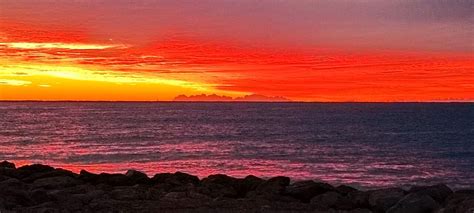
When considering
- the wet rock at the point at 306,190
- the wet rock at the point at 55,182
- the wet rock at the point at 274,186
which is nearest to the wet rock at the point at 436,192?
the wet rock at the point at 306,190

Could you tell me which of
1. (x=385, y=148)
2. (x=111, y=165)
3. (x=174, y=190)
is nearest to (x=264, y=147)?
(x=385, y=148)

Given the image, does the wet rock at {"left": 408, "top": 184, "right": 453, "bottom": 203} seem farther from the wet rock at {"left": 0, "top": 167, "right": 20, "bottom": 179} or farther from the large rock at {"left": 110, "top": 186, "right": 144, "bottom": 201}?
the wet rock at {"left": 0, "top": 167, "right": 20, "bottom": 179}

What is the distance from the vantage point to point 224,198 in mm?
16375

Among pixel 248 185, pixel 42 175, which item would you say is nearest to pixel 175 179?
pixel 248 185

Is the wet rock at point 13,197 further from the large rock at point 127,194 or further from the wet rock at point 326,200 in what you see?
the wet rock at point 326,200

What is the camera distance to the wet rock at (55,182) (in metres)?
18.0

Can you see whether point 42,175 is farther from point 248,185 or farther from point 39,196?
point 248,185

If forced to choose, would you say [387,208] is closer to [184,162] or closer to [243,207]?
[243,207]

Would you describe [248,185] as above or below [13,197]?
below

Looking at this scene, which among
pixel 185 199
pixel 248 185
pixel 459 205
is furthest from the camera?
pixel 248 185

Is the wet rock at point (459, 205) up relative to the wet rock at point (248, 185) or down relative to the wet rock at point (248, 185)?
up

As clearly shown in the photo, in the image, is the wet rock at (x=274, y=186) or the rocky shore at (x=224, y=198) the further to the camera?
the wet rock at (x=274, y=186)

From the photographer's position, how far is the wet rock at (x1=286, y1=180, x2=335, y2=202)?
55.8ft

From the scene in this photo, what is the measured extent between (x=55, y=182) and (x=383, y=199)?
8630mm
